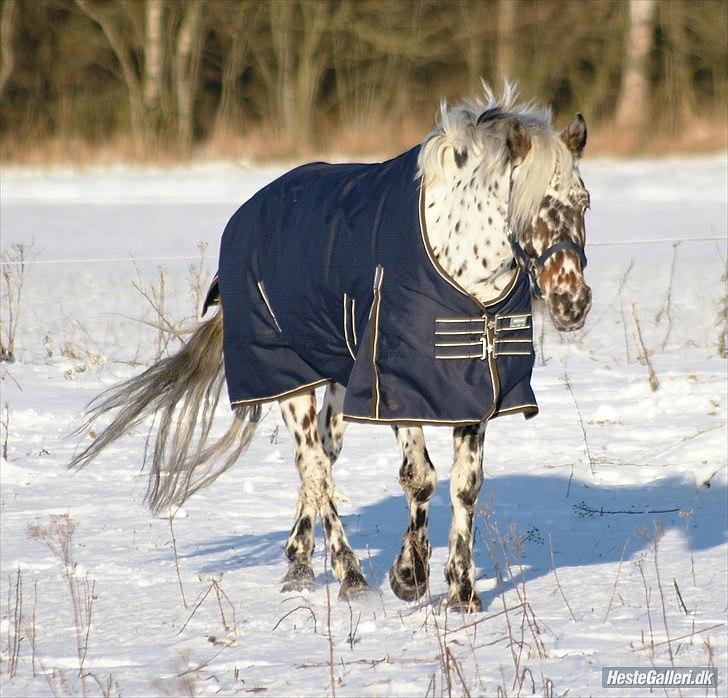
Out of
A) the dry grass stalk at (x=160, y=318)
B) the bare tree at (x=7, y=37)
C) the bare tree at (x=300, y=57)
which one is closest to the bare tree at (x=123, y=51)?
the bare tree at (x=7, y=37)

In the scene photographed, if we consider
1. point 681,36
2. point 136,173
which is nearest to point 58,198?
point 136,173

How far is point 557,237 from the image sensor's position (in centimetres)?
373

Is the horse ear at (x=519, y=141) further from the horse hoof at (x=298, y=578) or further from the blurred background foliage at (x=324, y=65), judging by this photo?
the blurred background foliage at (x=324, y=65)

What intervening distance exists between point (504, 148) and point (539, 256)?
327 millimetres

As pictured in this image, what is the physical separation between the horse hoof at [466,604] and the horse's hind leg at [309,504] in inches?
16.6

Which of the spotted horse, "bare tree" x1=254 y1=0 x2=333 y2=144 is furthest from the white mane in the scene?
"bare tree" x1=254 y1=0 x2=333 y2=144

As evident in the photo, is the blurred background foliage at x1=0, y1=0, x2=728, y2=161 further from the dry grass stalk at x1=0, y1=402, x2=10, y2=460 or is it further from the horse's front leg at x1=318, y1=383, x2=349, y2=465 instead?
the horse's front leg at x1=318, y1=383, x2=349, y2=465

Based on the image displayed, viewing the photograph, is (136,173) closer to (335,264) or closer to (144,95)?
(144,95)

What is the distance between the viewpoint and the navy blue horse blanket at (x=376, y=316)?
12.9ft

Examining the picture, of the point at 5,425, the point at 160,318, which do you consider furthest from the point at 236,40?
the point at 5,425

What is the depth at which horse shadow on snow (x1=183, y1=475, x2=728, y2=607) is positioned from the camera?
4684mm

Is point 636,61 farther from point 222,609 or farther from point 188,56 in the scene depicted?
point 222,609

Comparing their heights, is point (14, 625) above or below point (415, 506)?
below

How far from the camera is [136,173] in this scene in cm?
1705
